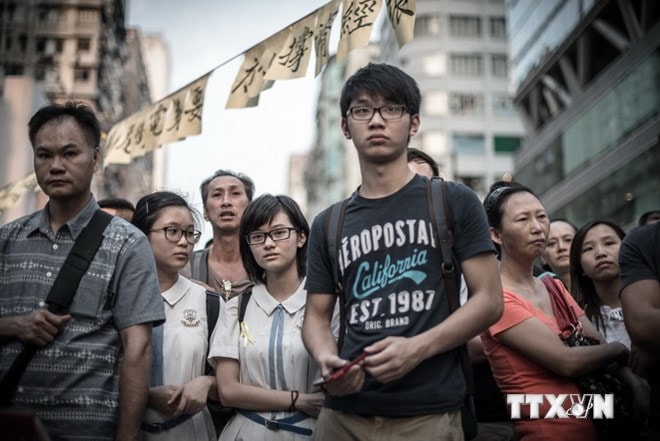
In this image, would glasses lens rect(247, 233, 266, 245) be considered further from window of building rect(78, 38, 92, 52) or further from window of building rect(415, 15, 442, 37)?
window of building rect(415, 15, 442, 37)

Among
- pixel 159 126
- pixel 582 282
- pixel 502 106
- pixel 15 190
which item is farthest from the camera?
pixel 502 106

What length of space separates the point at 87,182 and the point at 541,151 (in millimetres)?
31364

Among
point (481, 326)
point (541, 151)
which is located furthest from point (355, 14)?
point (541, 151)

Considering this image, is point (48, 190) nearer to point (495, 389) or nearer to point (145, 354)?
point (145, 354)

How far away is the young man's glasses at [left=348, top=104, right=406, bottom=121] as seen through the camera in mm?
3123

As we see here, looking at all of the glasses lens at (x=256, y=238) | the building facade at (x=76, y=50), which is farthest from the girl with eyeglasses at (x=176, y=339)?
the building facade at (x=76, y=50)

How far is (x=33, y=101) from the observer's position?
20.9 meters

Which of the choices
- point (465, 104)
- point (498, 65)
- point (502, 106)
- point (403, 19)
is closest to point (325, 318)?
point (403, 19)

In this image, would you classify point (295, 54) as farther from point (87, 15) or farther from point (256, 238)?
point (87, 15)

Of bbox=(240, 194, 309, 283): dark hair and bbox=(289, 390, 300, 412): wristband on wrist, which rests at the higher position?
bbox=(240, 194, 309, 283): dark hair

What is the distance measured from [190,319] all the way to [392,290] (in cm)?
183

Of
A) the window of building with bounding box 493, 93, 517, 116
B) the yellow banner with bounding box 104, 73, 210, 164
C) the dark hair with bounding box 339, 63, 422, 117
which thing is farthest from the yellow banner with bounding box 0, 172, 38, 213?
the window of building with bounding box 493, 93, 517, 116

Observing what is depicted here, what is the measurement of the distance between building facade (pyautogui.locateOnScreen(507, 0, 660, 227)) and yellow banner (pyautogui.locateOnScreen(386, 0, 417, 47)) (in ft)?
53.3

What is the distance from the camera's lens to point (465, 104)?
54094 millimetres
